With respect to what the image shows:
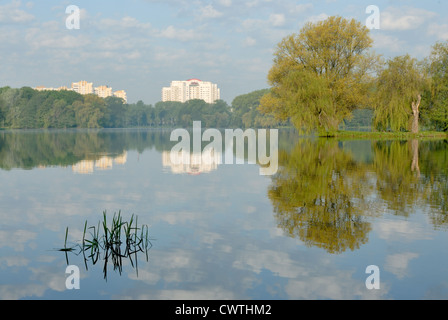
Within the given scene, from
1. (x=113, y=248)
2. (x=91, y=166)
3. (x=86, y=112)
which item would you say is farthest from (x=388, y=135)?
(x=86, y=112)

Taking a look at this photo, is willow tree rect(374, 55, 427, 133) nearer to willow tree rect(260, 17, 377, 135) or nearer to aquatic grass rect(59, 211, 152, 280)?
willow tree rect(260, 17, 377, 135)

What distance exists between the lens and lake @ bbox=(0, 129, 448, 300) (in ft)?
21.4

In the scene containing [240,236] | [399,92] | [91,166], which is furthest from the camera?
[399,92]

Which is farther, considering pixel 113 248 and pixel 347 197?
pixel 347 197

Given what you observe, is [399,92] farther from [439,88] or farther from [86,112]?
[86,112]

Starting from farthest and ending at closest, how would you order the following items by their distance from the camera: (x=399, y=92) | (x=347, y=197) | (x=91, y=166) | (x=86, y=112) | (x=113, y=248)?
(x=86, y=112)
(x=399, y=92)
(x=91, y=166)
(x=347, y=197)
(x=113, y=248)

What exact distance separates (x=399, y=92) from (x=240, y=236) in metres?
48.9

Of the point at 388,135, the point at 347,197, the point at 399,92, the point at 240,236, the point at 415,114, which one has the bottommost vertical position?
the point at 240,236

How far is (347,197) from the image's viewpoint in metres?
13.1

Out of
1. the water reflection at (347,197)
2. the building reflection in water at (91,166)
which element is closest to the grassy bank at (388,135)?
the water reflection at (347,197)

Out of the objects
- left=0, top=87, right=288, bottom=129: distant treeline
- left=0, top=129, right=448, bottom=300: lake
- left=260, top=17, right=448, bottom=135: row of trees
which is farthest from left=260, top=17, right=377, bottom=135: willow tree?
left=0, top=87, right=288, bottom=129: distant treeline

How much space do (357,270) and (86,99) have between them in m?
138

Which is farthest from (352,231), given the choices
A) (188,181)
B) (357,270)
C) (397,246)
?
(188,181)
